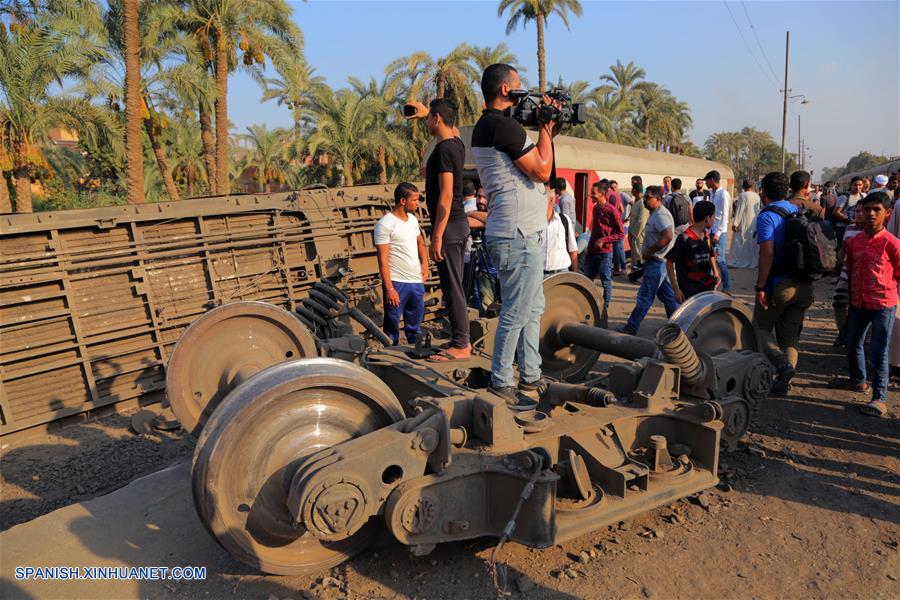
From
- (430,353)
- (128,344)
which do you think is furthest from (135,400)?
(430,353)

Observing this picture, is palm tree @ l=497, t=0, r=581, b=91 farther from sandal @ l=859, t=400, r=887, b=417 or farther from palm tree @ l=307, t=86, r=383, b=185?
sandal @ l=859, t=400, r=887, b=417

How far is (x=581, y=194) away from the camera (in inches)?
712

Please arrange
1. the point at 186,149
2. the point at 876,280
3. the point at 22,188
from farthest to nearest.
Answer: the point at 186,149 → the point at 22,188 → the point at 876,280

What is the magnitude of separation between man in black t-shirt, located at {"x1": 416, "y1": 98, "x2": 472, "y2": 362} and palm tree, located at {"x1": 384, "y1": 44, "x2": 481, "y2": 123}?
944 inches

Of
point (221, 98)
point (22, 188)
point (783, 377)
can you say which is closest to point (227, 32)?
point (221, 98)

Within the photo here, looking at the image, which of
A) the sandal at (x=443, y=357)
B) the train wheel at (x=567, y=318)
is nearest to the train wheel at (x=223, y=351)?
the sandal at (x=443, y=357)

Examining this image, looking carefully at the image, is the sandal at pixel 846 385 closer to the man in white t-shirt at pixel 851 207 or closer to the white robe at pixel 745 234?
the white robe at pixel 745 234

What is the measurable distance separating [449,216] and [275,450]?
7.64 ft

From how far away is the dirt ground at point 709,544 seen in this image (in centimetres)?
312

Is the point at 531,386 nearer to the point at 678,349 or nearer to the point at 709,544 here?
the point at 678,349

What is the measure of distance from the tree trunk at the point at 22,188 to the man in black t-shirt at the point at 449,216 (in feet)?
61.2

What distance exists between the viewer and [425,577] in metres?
3.19

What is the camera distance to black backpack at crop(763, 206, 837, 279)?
5.37m

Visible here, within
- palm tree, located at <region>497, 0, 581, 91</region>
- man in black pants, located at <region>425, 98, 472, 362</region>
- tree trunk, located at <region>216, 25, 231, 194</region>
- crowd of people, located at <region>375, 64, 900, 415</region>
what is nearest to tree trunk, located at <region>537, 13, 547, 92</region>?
palm tree, located at <region>497, 0, 581, 91</region>
